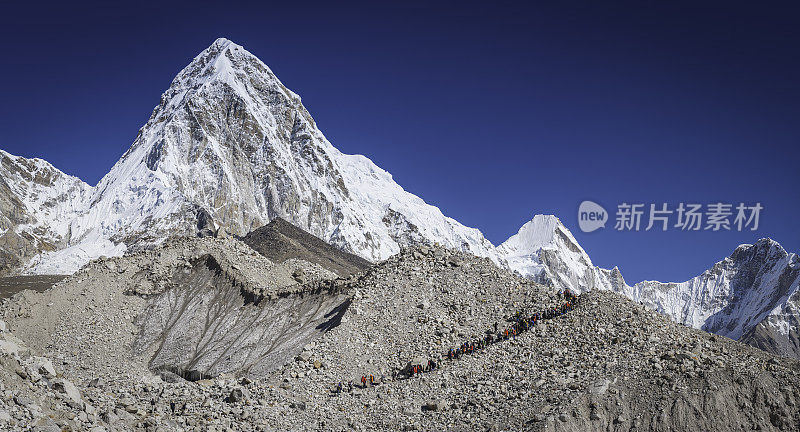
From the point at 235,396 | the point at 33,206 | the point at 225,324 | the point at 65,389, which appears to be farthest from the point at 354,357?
the point at 33,206

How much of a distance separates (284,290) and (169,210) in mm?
121773

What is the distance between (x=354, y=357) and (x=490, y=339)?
23.9 ft

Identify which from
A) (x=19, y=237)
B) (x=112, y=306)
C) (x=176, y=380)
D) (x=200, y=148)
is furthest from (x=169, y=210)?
(x=176, y=380)

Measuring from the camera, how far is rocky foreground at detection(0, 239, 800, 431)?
19062mm

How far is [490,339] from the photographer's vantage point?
28781 mm

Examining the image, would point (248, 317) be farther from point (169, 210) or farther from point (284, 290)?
point (169, 210)

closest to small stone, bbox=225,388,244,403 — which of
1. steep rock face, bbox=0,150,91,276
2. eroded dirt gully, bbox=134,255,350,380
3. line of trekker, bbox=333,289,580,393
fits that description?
line of trekker, bbox=333,289,580,393

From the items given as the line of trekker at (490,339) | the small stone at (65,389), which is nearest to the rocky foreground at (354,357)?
the small stone at (65,389)

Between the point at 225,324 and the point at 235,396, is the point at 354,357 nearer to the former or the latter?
the point at 235,396

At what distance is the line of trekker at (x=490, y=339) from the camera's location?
26.9m

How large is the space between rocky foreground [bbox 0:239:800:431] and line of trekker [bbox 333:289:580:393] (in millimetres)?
416

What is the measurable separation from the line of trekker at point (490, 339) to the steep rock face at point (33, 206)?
130 metres

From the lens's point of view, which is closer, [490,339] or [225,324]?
[490,339]

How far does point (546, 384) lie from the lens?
22.4 metres
